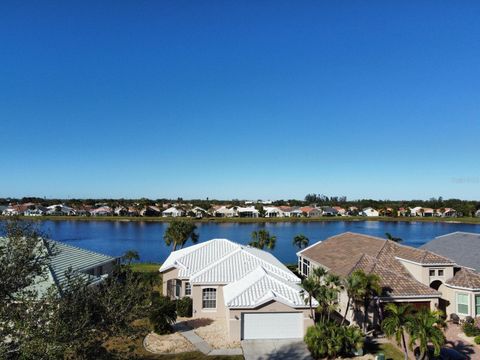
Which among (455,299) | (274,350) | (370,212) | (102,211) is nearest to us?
(274,350)

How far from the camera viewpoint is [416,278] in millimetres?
28266

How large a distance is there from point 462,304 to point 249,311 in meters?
14.9

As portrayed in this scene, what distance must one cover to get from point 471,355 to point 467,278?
7216mm

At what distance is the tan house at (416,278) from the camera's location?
1006 inches

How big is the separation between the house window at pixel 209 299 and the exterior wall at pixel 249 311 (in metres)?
5.21

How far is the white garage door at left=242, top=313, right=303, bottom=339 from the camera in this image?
24484mm

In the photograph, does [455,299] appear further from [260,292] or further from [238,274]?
[238,274]

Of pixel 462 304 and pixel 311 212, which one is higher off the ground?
pixel 311 212

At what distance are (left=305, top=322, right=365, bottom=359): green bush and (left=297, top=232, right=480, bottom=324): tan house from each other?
3.81 meters

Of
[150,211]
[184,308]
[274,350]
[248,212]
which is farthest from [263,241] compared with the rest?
[150,211]

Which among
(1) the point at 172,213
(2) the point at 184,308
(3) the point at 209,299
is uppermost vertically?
(1) the point at 172,213

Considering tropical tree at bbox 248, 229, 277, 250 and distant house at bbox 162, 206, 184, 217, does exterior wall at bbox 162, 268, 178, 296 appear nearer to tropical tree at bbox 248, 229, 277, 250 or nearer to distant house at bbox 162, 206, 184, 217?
tropical tree at bbox 248, 229, 277, 250

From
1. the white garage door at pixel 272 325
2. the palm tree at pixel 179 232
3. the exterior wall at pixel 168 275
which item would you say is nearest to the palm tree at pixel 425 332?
the white garage door at pixel 272 325

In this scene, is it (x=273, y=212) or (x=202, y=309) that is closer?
(x=202, y=309)
